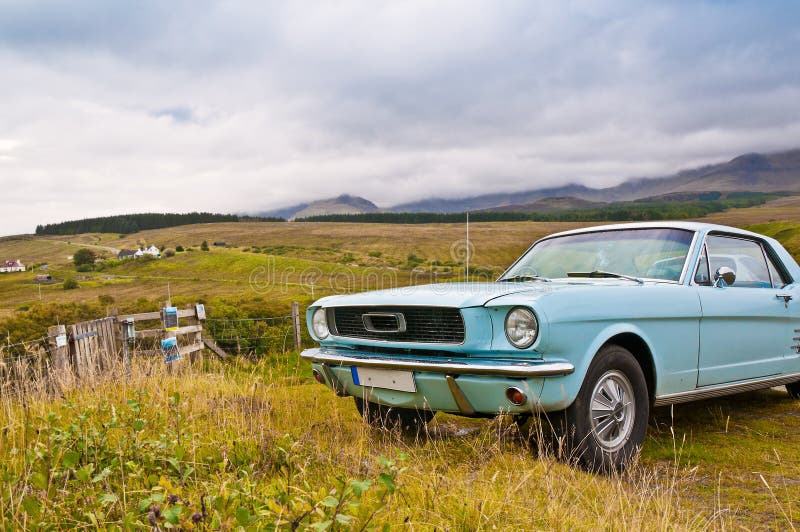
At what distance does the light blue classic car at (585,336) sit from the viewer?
3225mm

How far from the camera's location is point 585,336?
329cm

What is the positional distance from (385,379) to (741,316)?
2.79 m

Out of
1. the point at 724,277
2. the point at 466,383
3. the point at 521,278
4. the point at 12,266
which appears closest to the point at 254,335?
the point at 521,278

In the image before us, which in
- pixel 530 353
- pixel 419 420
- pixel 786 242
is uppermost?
pixel 530 353

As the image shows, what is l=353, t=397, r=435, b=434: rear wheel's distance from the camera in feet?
14.1

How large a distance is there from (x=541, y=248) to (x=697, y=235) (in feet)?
4.00

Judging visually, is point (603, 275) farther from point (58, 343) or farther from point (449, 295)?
point (58, 343)

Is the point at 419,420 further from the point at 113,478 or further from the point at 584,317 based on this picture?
the point at 113,478

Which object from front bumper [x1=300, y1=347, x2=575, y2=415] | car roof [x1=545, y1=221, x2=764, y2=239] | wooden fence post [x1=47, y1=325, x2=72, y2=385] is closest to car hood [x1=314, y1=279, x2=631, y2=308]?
front bumper [x1=300, y1=347, x2=575, y2=415]

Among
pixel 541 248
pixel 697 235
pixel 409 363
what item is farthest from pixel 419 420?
pixel 697 235

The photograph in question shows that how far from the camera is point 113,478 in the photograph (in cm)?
301

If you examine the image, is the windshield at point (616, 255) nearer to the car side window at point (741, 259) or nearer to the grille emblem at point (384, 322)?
the car side window at point (741, 259)

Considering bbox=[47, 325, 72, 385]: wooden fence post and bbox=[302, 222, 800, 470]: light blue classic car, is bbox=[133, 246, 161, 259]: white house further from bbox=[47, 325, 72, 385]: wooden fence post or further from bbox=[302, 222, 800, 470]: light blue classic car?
bbox=[302, 222, 800, 470]: light blue classic car

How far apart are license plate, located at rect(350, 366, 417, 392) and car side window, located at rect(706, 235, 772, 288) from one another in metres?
2.59
